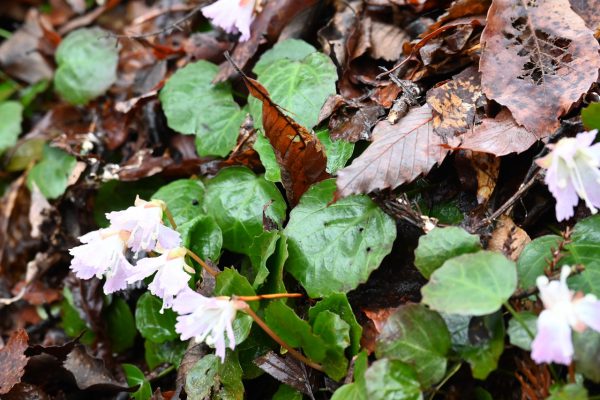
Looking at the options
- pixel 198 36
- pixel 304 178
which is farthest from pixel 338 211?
pixel 198 36

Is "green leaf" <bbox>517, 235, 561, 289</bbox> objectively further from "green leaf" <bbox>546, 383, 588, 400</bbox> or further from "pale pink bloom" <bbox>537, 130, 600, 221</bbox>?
"green leaf" <bbox>546, 383, 588, 400</bbox>

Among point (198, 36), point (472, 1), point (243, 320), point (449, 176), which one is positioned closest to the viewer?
point (243, 320)

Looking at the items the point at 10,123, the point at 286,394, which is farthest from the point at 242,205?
the point at 10,123

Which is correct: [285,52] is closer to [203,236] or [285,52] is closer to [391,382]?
[203,236]

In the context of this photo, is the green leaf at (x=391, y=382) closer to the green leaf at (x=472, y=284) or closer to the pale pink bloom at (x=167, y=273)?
the green leaf at (x=472, y=284)

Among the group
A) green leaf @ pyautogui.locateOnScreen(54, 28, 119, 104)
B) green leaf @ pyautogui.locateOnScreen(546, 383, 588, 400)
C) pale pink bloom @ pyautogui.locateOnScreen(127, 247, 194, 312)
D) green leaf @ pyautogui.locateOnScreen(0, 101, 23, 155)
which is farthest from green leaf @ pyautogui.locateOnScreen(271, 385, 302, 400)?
green leaf @ pyautogui.locateOnScreen(0, 101, 23, 155)

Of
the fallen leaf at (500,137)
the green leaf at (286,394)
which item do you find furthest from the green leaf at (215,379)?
the fallen leaf at (500,137)

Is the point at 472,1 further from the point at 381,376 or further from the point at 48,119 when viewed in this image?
the point at 48,119
